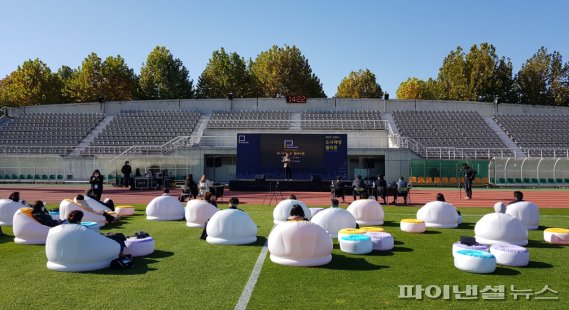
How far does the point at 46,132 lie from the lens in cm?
4759

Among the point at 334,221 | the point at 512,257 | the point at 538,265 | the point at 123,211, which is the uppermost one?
the point at 334,221

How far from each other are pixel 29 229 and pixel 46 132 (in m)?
40.5

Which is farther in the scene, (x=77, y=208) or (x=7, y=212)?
(x=7, y=212)

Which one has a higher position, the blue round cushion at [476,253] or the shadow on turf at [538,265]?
the blue round cushion at [476,253]

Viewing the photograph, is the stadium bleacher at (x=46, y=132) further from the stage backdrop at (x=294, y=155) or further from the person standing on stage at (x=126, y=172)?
the stage backdrop at (x=294, y=155)

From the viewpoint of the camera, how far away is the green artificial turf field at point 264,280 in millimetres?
Result: 7059

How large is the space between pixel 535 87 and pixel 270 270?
71985mm

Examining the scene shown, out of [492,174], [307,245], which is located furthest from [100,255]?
[492,174]

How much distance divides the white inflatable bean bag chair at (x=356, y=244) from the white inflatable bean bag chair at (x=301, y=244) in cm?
128

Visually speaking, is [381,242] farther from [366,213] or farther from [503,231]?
[366,213]

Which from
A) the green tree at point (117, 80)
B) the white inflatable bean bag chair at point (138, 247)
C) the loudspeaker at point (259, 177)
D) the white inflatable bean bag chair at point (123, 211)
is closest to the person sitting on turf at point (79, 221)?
the white inflatable bean bag chair at point (138, 247)

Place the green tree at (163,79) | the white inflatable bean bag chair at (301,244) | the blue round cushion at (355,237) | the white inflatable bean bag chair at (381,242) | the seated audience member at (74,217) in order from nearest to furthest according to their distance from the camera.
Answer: the white inflatable bean bag chair at (301,244) → the seated audience member at (74,217) → the blue round cushion at (355,237) → the white inflatable bean bag chair at (381,242) → the green tree at (163,79)

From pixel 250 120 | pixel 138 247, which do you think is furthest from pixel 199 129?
pixel 138 247

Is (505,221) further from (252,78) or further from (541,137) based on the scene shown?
(252,78)
